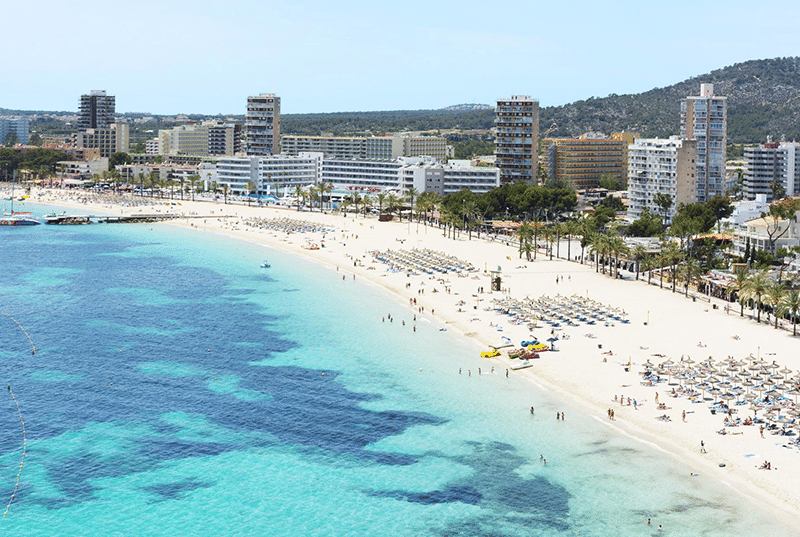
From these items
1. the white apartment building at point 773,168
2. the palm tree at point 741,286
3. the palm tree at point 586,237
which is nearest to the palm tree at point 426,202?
the palm tree at point 586,237

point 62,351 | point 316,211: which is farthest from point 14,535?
point 316,211

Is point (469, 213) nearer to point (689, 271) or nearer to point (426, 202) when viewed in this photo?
point (426, 202)

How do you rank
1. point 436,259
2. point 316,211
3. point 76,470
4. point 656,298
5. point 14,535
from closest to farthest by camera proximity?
point 14,535
point 76,470
point 656,298
point 436,259
point 316,211

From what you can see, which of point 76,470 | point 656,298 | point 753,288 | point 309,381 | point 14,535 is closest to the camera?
point 14,535

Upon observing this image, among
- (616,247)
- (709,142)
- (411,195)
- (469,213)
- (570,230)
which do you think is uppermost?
(709,142)

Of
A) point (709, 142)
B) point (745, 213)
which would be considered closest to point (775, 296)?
point (745, 213)

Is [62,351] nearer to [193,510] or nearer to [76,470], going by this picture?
[76,470]

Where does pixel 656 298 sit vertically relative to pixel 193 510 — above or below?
above

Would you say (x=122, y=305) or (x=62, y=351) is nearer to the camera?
(x=62, y=351)
